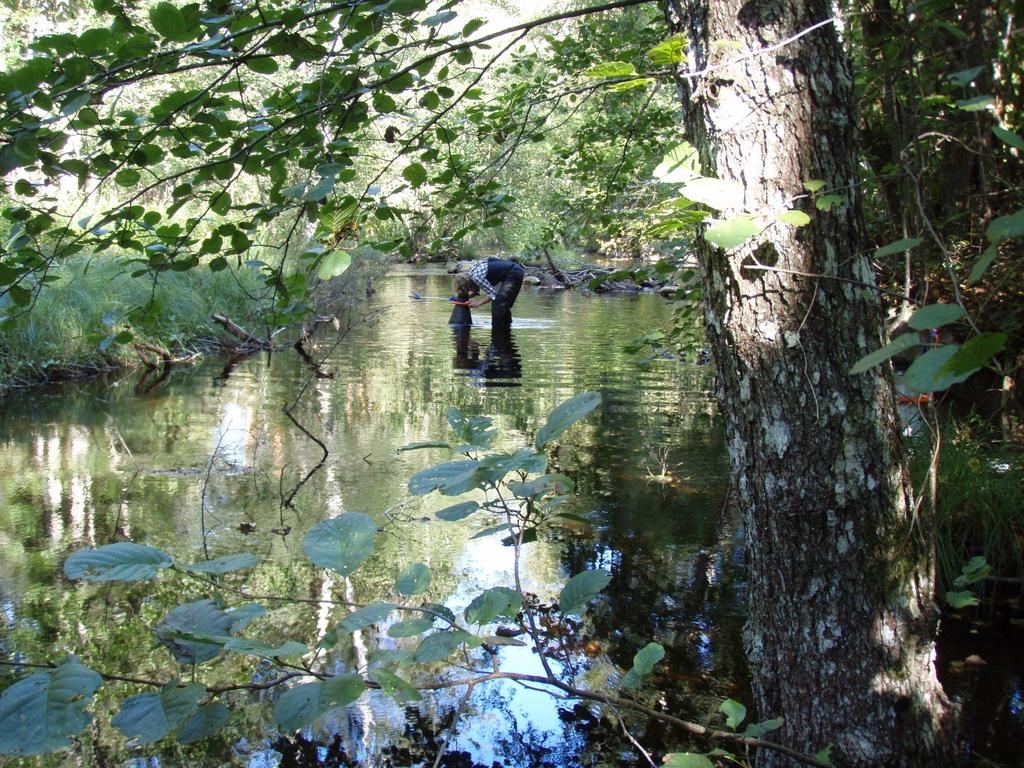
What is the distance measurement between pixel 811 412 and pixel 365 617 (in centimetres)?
115

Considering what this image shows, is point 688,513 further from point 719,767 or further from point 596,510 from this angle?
point 719,767

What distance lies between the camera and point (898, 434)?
2.04 metres

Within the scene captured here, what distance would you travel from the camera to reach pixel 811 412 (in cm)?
195

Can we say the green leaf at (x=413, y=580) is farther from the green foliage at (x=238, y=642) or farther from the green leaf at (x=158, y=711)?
the green leaf at (x=158, y=711)

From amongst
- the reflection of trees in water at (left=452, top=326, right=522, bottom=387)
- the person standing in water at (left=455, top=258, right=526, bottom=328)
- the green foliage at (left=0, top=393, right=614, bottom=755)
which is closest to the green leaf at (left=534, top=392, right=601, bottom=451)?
the green foliage at (left=0, top=393, right=614, bottom=755)

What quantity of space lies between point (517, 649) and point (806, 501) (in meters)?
2.50

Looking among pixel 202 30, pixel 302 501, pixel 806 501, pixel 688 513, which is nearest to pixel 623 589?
pixel 688 513

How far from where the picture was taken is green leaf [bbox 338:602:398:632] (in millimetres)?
1281

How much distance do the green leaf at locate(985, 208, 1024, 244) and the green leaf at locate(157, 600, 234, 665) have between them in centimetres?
119

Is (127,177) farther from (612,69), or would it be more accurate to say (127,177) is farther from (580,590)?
(580,590)

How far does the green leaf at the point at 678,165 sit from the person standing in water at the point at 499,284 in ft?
45.1

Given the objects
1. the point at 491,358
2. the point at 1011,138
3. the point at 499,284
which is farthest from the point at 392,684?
the point at 499,284

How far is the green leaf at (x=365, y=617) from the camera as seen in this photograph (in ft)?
4.20

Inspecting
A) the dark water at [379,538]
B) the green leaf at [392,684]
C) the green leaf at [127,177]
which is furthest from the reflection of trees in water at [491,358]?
the green leaf at [392,684]
